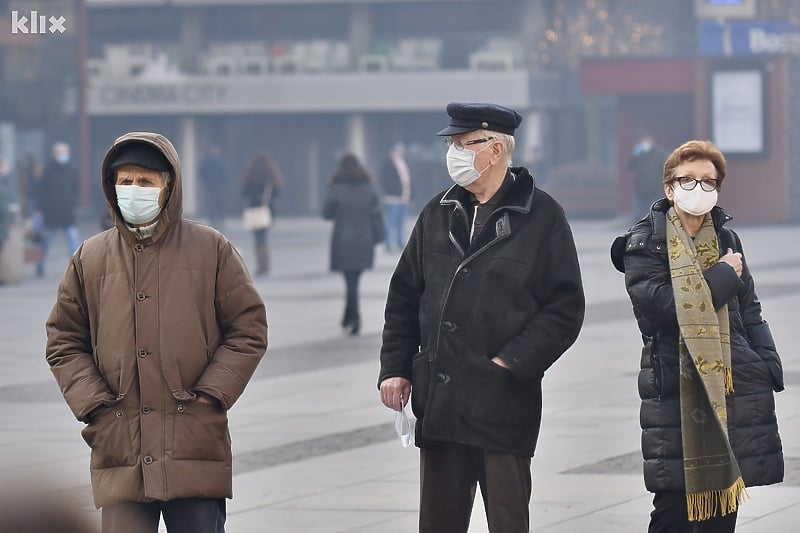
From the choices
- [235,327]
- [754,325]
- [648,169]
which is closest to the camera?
[235,327]

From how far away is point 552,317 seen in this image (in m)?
5.34

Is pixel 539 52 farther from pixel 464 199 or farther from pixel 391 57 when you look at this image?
pixel 464 199

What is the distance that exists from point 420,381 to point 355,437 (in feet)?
14.1

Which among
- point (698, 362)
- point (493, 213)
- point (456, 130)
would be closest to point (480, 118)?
point (456, 130)

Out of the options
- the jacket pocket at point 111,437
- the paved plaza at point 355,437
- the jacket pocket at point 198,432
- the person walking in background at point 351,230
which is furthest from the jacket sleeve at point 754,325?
the person walking in background at point 351,230

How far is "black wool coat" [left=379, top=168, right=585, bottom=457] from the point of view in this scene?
530cm

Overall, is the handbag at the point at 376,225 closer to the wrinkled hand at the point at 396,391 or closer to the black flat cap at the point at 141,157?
the wrinkled hand at the point at 396,391

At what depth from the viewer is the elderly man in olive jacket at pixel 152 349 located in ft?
16.4

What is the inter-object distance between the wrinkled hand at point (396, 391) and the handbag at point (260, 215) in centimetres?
1713

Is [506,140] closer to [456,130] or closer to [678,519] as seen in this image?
[456,130]

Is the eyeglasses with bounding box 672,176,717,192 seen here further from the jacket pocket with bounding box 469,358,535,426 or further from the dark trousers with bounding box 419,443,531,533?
the dark trousers with bounding box 419,443,531,533

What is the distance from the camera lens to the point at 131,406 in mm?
5023

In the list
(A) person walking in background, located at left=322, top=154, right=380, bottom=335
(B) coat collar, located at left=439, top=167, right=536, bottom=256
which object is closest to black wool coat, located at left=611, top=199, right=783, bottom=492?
(B) coat collar, located at left=439, top=167, right=536, bottom=256

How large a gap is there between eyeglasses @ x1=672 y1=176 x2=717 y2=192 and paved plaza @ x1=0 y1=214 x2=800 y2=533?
190 centimetres
